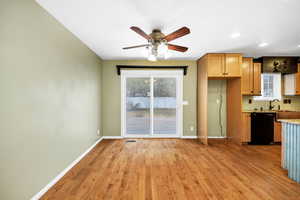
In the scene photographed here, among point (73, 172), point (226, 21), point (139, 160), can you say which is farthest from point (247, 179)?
point (73, 172)

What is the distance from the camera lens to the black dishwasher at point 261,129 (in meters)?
4.00

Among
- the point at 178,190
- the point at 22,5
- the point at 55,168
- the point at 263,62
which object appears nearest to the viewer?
the point at 22,5

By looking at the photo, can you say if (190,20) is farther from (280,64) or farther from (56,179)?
A: (280,64)

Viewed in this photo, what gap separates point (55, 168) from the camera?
2.25 metres

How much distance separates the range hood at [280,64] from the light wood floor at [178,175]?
2.27 metres

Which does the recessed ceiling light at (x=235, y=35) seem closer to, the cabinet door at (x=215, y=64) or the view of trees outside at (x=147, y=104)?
the cabinet door at (x=215, y=64)

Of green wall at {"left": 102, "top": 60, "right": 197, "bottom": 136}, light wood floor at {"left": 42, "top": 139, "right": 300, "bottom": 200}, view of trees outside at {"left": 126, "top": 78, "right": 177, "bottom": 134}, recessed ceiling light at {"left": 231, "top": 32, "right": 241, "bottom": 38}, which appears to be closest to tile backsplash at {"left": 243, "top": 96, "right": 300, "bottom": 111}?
light wood floor at {"left": 42, "top": 139, "right": 300, "bottom": 200}

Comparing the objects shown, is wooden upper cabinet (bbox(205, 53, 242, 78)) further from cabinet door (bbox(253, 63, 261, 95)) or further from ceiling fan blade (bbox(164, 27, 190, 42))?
ceiling fan blade (bbox(164, 27, 190, 42))

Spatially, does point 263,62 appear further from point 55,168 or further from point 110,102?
point 55,168

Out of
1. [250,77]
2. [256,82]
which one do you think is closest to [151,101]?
[250,77]

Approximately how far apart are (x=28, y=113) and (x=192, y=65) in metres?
4.33

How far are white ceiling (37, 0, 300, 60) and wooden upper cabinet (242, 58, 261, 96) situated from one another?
82cm

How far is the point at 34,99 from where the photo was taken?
1.83 metres

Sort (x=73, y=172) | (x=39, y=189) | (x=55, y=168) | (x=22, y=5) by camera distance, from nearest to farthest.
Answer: (x=22, y=5)
(x=39, y=189)
(x=55, y=168)
(x=73, y=172)
